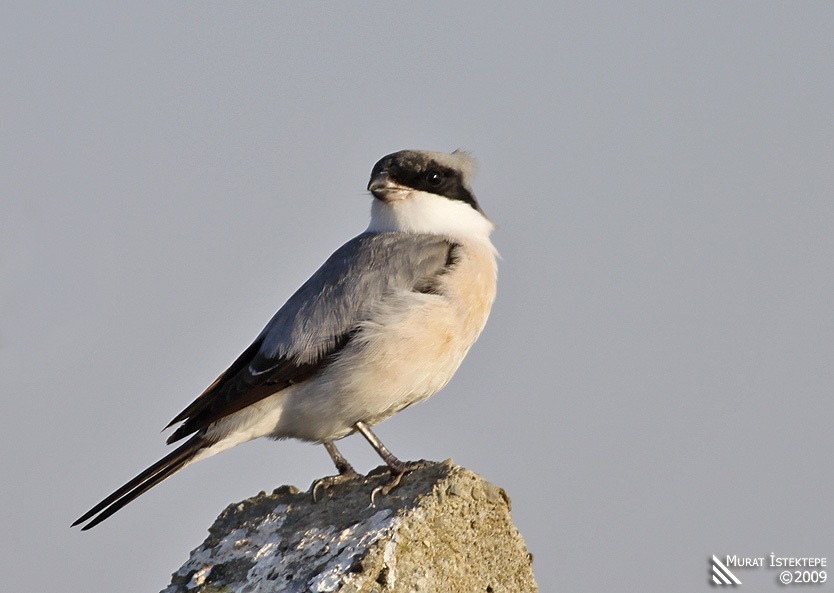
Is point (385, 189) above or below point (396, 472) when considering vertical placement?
above

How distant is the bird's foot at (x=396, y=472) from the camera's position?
6359mm

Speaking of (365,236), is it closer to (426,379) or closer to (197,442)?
(426,379)

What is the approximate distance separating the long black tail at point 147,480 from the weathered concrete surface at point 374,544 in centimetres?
86

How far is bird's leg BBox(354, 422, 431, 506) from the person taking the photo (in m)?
6.40

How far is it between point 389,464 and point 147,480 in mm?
1598

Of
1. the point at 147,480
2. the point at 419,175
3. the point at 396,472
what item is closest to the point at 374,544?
the point at 396,472

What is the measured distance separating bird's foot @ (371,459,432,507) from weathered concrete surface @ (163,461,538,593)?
6 cm

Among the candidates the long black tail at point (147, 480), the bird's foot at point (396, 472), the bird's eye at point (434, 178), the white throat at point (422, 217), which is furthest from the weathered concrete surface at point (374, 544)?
the bird's eye at point (434, 178)

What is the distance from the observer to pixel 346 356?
770 cm

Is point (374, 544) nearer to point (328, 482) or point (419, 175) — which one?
point (328, 482)

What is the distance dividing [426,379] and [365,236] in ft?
4.59

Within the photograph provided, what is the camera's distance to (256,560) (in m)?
5.98

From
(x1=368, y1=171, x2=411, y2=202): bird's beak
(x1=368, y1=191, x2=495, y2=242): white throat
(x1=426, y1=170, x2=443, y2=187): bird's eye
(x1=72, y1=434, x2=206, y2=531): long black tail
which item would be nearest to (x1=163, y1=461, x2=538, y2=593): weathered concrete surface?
(x1=72, y1=434, x2=206, y2=531): long black tail

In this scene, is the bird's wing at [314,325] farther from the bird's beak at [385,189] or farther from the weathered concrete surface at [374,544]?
the weathered concrete surface at [374,544]
